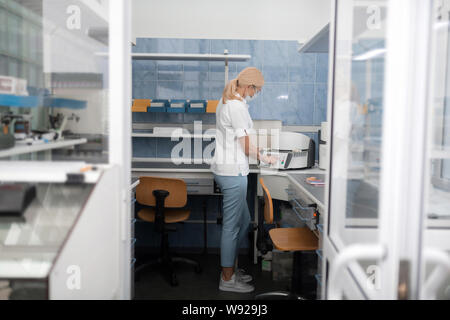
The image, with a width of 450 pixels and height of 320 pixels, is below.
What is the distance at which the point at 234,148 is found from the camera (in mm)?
2424

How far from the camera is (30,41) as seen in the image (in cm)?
179

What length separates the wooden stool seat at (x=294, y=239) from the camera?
2176 millimetres

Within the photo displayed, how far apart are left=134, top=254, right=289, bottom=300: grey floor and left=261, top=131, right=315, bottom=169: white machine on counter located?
0.86 m

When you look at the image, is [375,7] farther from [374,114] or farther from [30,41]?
[30,41]

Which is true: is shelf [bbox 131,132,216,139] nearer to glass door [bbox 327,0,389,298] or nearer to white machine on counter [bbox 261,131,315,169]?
white machine on counter [bbox 261,131,315,169]

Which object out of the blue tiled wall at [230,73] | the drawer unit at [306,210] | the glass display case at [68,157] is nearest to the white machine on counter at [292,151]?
the drawer unit at [306,210]

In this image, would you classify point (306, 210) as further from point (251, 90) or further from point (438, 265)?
point (438, 265)

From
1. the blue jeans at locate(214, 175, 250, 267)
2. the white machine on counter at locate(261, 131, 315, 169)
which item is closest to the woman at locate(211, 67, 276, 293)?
the blue jeans at locate(214, 175, 250, 267)

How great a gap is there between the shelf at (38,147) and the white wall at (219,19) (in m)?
2.29

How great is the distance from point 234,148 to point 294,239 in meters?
0.68

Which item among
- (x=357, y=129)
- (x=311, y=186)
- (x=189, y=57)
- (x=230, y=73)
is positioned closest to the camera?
(x=357, y=129)

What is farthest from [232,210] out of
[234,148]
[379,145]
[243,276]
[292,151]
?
[379,145]

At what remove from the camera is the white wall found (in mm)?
3477
